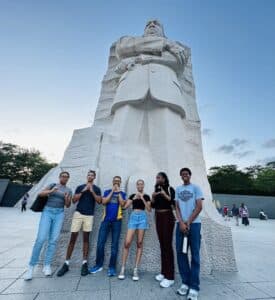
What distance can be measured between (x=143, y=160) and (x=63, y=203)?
1895 millimetres

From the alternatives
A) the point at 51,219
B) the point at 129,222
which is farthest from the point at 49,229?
the point at 129,222

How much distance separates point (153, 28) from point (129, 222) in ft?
20.4

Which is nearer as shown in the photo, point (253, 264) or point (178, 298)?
point (178, 298)

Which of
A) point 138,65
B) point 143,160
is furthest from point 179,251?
point 138,65

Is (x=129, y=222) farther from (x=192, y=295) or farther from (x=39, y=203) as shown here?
(x=39, y=203)

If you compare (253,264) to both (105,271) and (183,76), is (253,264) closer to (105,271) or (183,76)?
(105,271)

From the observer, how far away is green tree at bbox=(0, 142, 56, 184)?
1234 inches

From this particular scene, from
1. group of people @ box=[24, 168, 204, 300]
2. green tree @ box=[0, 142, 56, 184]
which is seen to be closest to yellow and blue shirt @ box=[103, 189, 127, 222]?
group of people @ box=[24, 168, 204, 300]

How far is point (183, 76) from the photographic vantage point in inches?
250

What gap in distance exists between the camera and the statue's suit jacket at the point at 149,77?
185 inches

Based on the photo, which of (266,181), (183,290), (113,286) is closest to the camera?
(183,290)

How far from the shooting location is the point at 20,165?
32.3 metres

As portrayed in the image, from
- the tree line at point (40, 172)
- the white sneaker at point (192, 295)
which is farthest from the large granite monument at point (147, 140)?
the tree line at point (40, 172)

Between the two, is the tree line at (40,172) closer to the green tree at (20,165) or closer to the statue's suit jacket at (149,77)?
the green tree at (20,165)
